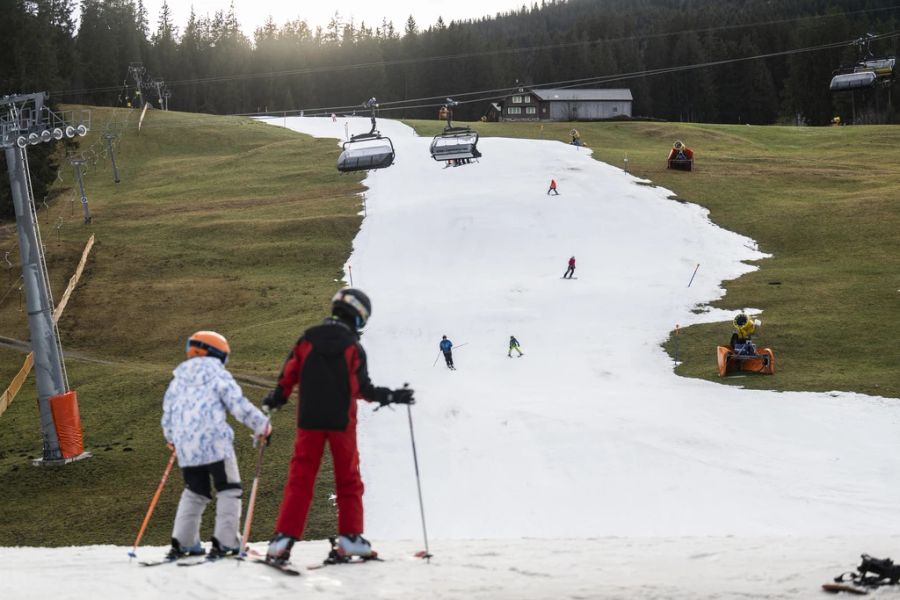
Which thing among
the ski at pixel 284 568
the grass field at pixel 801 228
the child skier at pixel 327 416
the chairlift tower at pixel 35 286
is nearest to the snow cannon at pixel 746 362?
the grass field at pixel 801 228

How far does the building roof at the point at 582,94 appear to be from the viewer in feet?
436

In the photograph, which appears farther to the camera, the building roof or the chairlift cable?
the chairlift cable

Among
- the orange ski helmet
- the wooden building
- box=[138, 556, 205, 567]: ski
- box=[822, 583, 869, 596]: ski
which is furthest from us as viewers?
the wooden building

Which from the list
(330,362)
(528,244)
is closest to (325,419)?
(330,362)

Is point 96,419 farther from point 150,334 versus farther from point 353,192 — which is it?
point 353,192


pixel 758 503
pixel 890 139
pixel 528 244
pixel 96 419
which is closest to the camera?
pixel 758 503

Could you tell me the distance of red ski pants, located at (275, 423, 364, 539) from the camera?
880cm

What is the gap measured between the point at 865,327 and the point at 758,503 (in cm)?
1727

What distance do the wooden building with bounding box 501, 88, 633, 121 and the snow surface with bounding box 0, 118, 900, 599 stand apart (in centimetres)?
7286

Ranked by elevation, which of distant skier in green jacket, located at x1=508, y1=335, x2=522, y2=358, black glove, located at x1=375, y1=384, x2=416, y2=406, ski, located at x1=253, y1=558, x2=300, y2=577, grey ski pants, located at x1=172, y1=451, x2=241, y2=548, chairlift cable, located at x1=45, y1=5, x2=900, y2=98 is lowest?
distant skier in green jacket, located at x1=508, y1=335, x2=522, y2=358

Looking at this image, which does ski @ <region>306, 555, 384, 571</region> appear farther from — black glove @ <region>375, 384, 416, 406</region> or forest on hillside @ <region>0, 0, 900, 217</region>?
forest on hillside @ <region>0, 0, 900, 217</region>

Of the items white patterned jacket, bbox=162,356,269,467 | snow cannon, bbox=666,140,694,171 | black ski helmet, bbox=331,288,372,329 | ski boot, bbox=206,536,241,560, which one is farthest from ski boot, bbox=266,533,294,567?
snow cannon, bbox=666,140,694,171

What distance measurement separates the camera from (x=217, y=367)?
9.09m

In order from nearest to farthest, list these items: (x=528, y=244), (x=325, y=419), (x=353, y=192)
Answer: (x=325, y=419)
(x=528, y=244)
(x=353, y=192)
